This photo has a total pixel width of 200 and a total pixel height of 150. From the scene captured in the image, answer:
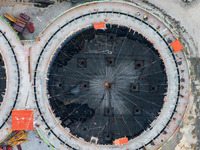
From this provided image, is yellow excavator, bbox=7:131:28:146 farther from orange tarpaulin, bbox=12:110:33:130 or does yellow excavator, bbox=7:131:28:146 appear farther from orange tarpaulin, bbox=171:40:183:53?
orange tarpaulin, bbox=171:40:183:53

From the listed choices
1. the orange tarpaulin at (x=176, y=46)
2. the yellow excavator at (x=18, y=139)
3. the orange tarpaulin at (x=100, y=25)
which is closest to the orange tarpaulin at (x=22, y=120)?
the yellow excavator at (x=18, y=139)

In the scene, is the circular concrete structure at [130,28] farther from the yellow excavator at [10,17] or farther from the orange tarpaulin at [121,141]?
the yellow excavator at [10,17]

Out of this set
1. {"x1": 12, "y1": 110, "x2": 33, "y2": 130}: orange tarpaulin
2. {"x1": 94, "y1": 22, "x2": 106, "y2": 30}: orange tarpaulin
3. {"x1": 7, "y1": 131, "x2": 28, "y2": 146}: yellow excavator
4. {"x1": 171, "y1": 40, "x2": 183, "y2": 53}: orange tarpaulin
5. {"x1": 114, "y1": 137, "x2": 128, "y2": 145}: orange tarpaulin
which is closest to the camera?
{"x1": 12, "y1": 110, "x2": 33, "y2": 130}: orange tarpaulin

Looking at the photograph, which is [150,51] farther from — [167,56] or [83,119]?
[83,119]

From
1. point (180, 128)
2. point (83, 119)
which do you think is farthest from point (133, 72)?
point (180, 128)

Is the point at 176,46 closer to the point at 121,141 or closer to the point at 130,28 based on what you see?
the point at 130,28

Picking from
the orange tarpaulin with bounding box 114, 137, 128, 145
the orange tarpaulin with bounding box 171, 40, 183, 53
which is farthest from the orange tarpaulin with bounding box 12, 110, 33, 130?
the orange tarpaulin with bounding box 171, 40, 183, 53

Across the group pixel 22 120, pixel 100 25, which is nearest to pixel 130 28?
pixel 100 25
